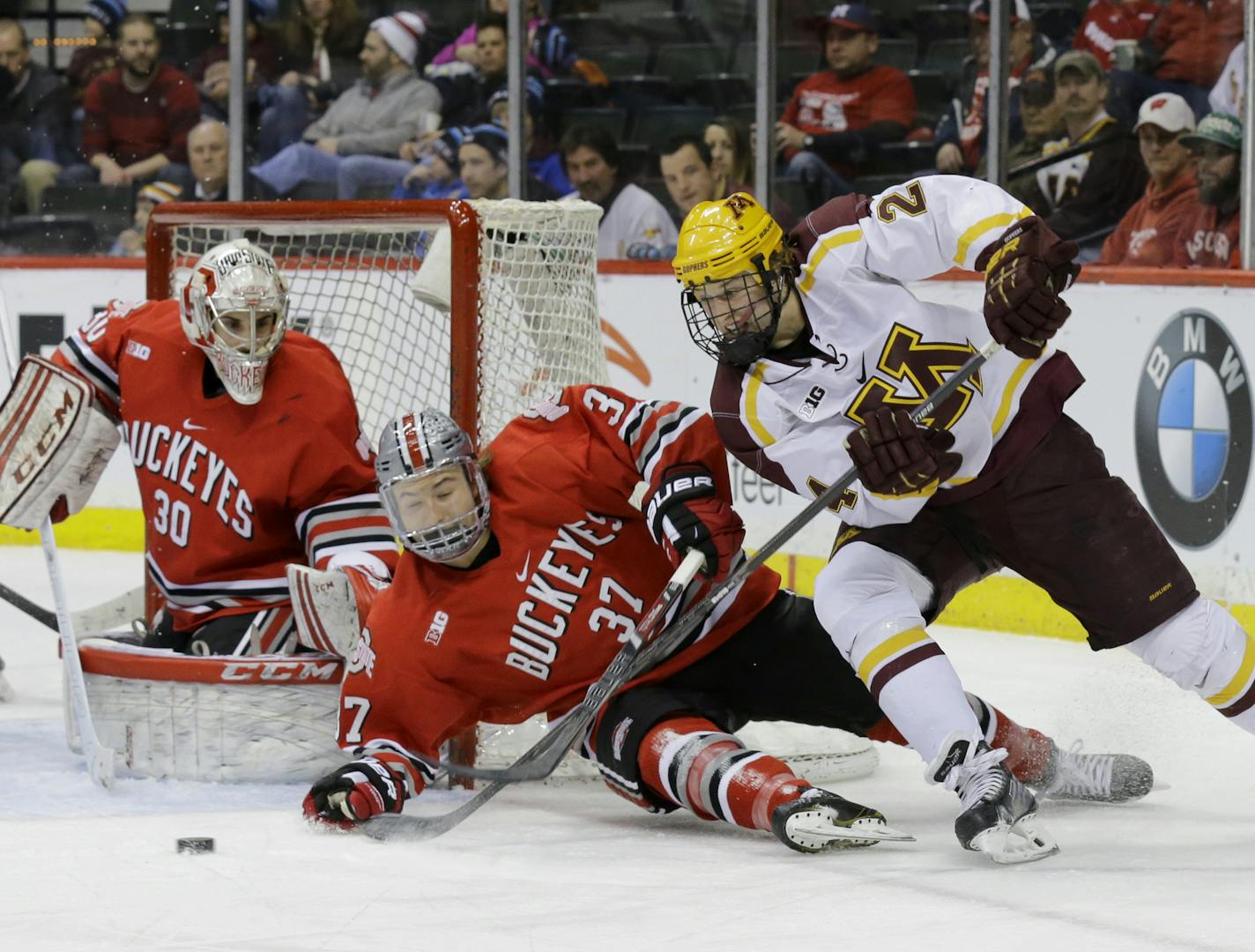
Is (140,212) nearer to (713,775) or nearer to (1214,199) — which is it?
(1214,199)

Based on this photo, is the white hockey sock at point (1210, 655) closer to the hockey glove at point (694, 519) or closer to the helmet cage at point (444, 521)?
the hockey glove at point (694, 519)

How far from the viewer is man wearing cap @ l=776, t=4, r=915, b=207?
543cm

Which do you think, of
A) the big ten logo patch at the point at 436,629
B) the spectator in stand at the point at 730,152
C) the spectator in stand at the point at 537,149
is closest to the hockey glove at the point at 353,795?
the big ten logo patch at the point at 436,629

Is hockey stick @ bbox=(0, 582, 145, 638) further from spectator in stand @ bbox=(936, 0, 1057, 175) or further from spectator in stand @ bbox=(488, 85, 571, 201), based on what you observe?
spectator in stand @ bbox=(936, 0, 1057, 175)

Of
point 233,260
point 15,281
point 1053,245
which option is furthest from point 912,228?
point 15,281

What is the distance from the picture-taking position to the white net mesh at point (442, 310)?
348cm

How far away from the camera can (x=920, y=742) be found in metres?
2.69

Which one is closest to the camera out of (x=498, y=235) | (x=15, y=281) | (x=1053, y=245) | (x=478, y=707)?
(x=1053, y=245)

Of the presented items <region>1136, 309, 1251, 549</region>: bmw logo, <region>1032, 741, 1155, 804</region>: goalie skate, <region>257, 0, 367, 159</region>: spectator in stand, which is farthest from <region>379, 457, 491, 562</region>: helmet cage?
<region>257, 0, 367, 159</region>: spectator in stand

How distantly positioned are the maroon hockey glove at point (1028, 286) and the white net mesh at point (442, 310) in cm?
105

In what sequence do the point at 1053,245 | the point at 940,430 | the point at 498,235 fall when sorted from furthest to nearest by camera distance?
1. the point at 498,235
2. the point at 940,430
3. the point at 1053,245

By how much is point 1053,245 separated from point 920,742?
0.69 meters

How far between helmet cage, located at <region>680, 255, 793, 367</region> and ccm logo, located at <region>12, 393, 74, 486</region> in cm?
124

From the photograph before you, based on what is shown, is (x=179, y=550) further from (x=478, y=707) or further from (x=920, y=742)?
(x=920, y=742)
